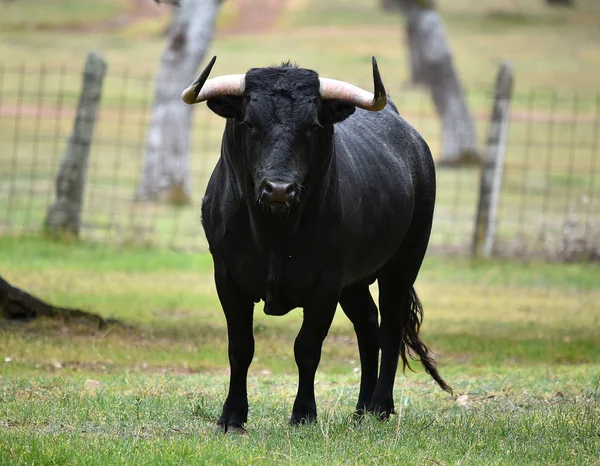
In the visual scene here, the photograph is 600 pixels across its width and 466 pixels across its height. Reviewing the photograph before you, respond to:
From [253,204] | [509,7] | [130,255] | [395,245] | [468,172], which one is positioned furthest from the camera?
[509,7]

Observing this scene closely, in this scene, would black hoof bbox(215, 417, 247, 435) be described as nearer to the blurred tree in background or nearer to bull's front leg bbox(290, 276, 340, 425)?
bull's front leg bbox(290, 276, 340, 425)

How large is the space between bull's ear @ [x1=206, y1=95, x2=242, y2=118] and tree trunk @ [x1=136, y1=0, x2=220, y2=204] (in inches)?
543

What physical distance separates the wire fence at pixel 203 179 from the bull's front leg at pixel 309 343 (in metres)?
9.64

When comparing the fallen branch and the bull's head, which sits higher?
the bull's head

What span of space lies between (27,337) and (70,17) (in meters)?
53.5

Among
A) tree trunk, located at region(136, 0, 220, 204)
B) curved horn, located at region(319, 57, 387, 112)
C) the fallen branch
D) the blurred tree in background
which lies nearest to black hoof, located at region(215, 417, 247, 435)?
curved horn, located at region(319, 57, 387, 112)

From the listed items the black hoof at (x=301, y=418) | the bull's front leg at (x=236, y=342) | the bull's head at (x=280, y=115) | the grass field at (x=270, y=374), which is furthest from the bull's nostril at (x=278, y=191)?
the black hoof at (x=301, y=418)

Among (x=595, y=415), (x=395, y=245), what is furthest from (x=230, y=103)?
(x=595, y=415)

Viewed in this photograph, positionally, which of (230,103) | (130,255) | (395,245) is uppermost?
(230,103)

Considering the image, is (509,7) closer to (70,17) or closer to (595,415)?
(70,17)

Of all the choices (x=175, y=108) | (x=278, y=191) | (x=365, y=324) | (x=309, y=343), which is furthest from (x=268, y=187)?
(x=175, y=108)

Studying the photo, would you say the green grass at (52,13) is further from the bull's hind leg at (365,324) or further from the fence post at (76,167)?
the bull's hind leg at (365,324)

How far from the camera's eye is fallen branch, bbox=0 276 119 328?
10.8 metres

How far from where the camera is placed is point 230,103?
278 inches
